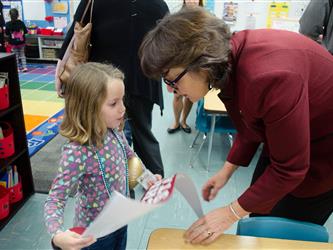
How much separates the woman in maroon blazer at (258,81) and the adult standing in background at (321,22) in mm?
2047

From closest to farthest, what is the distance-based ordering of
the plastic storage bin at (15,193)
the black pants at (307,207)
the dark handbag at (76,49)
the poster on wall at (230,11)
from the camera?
1. the black pants at (307,207)
2. the dark handbag at (76,49)
3. the plastic storage bin at (15,193)
4. the poster on wall at (230,11)

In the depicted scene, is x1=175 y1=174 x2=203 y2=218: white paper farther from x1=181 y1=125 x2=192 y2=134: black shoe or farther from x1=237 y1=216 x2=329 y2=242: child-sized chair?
x1=181 y1=125 x2=192 y2=134: black shoe

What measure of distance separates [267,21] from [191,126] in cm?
261

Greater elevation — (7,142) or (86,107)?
(86,107)

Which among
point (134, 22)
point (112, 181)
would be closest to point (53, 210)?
point (112, 181)

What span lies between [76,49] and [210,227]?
4.15 ft

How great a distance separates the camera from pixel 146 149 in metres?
2.21

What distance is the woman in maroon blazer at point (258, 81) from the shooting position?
83 centimetres

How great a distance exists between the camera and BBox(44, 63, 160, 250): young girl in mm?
1090

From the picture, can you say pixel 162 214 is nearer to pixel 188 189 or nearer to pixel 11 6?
pixel 188 189

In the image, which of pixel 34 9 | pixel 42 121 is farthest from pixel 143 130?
pixel 34 9

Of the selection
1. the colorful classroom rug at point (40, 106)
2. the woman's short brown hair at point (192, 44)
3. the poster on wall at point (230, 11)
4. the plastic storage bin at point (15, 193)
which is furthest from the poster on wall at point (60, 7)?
the woman's short brown hair at point (192, 44)

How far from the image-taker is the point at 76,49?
1797 millimetres

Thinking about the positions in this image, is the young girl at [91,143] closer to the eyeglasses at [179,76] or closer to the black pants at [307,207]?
the eyeglasses at [179,76]
